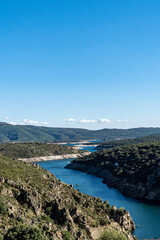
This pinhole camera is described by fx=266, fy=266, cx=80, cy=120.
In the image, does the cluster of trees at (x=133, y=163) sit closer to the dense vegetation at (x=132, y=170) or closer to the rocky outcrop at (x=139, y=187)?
the dense vegetation at (x=132, y=170)

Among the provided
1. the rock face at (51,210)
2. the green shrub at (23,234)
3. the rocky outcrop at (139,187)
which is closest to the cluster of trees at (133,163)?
the rocky outcrop at (139,187)

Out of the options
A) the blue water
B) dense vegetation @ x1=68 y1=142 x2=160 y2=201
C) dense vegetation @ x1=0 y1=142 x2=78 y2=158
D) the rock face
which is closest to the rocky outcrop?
dense vegetation @ x1=68 y1=142 x2=160 y2=201

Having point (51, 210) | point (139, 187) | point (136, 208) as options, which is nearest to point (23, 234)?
point (51, 210)

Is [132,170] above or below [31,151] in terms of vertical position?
above

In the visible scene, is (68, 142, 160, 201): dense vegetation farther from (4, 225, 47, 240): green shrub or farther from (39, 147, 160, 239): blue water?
(4, 225, 47, 240): green shrub

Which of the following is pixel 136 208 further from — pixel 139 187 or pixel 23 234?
pixel 23 234

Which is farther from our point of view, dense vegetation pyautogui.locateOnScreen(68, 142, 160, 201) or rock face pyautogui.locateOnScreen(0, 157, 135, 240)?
dense vegetation pyautogui.locateOnScreen(68, 142, 160, 201)
